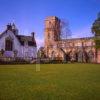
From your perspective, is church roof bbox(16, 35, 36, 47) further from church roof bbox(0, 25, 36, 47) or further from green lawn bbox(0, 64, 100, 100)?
green lawn bbox(0, 64, 100, 100)

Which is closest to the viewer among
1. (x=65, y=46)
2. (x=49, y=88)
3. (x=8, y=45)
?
(x=49, y=88)

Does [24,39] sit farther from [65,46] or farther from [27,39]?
[65,46]

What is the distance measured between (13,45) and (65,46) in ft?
80.0

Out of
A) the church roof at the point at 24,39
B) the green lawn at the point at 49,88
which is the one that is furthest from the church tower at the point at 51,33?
A: the green lawn at the point at 49,88

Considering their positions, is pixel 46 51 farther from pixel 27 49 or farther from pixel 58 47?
pixel 27 49

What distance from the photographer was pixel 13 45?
227 ft

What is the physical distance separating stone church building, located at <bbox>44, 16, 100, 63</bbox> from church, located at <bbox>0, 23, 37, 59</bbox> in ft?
44.4

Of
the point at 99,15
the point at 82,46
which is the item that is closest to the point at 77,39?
the point at 82,46

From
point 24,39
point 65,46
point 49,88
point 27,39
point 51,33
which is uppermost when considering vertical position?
point 51,33

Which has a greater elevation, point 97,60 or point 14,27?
point 14,27

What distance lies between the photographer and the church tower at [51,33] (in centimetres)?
8838

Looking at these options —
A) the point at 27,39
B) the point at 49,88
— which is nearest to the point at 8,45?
the point at 27,39

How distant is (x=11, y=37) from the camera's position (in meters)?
68.8

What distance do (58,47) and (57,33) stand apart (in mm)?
5672
